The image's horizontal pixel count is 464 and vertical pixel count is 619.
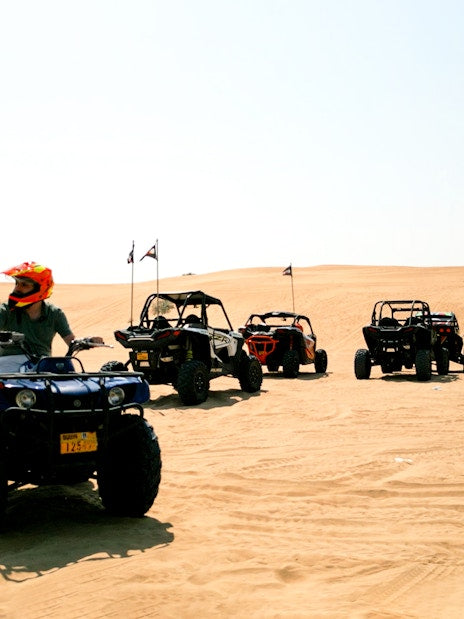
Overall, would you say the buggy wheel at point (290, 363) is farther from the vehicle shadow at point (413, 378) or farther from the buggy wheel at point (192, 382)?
the buggy wheel at point (192, 382)

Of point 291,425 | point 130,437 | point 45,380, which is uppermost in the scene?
point 45,380

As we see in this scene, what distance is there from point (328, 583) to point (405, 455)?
12.3ft

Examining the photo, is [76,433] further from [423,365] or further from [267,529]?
[423,365]

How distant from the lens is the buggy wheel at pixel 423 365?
15727 millimetres

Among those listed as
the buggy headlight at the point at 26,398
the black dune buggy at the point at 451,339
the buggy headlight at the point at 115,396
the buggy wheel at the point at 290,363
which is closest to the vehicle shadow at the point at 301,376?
the buggy wheel at the point at 290,363

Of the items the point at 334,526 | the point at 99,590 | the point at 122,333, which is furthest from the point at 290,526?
the point at 122,333

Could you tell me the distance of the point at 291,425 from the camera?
388 inches

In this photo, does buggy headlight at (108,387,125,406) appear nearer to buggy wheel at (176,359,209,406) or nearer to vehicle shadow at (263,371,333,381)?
buggy wheel at (176,359,209,406)

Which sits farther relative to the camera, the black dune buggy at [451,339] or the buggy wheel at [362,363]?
the black dune buggy at [451,339]

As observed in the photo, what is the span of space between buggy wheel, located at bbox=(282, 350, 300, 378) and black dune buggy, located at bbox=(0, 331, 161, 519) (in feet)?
37.8

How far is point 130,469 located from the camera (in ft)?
17.7

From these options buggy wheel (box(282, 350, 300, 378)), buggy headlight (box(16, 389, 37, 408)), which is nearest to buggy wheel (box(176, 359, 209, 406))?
buggy wheel (box(282, 350, 300, 378))

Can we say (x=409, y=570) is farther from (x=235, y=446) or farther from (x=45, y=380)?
(x=235, y=446)

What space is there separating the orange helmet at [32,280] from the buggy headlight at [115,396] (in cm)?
106
